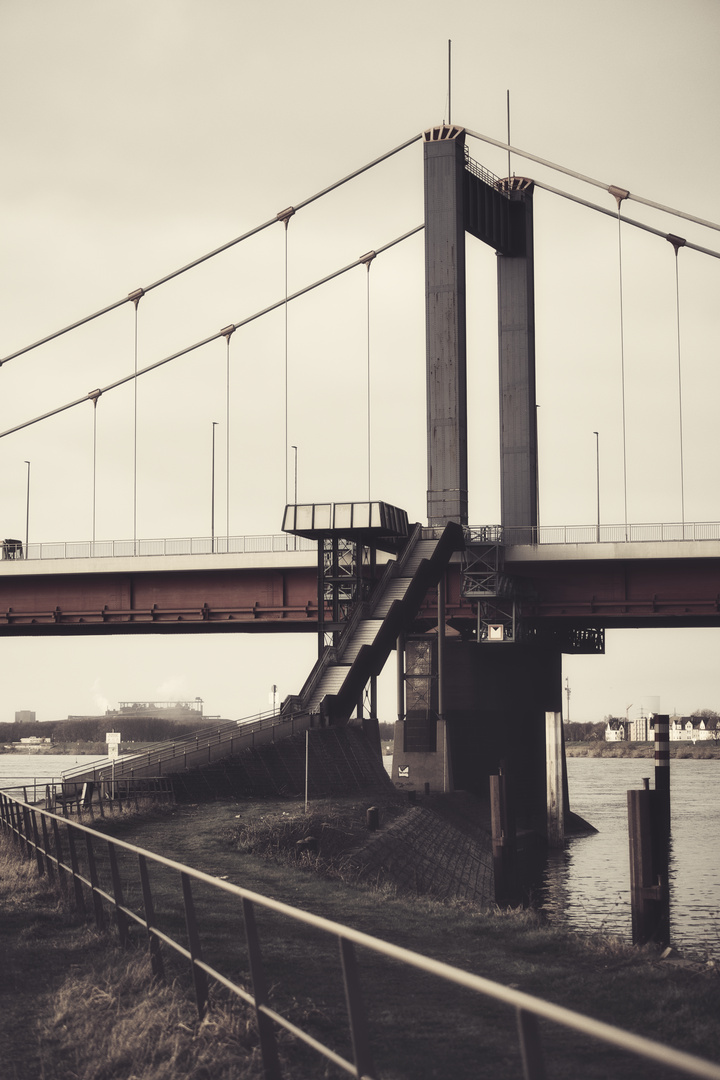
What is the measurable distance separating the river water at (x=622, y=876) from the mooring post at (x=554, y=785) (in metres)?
0.87

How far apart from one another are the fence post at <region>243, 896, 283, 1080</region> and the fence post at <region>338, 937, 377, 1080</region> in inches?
64.7

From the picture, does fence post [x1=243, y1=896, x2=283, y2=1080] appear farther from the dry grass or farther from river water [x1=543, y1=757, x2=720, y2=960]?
river water [x1=543, y1=757, x2=720, y2=960]

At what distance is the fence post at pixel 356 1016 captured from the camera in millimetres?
6277

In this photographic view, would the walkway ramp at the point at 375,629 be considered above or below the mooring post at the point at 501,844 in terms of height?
above

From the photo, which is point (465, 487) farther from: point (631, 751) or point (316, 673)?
point (631, 751)

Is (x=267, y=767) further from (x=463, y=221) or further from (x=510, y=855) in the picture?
(x=463, y=221)

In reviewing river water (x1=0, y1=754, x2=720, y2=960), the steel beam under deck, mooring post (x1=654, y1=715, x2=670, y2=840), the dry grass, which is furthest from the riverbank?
the dry grass

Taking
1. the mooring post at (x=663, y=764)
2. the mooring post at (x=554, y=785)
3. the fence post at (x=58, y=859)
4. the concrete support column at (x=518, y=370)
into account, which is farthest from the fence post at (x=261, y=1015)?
the concrete support column at (x=518, y=370)

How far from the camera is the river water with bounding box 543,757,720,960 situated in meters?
30.3

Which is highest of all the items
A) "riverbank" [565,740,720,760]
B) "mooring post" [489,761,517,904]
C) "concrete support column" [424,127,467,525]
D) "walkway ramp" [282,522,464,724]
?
"concrete support column" [424,127,467,525]

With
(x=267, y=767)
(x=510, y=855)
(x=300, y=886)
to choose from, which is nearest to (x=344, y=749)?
(x=267, y=767)

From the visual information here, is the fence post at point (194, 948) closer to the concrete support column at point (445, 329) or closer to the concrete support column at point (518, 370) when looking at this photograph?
the concrete support column at point (445, 329)

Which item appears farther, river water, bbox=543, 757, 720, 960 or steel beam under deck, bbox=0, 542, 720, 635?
steel beam under deck, bbox=0, 542, 720, 635

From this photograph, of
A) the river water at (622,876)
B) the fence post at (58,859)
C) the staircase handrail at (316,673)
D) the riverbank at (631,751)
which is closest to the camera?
the fence post at (58,859)
